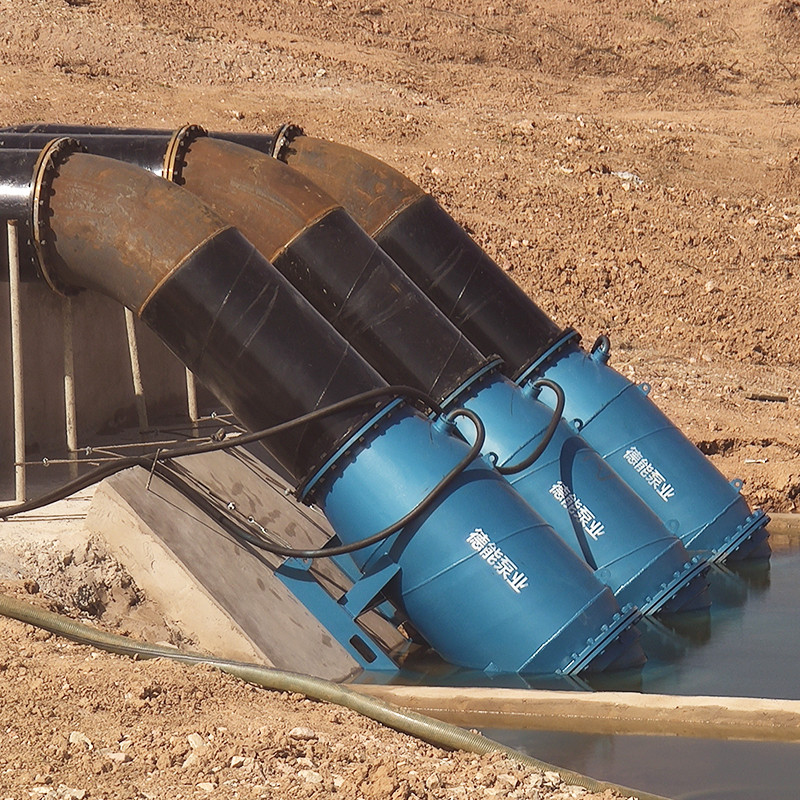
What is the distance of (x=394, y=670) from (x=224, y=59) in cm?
1605

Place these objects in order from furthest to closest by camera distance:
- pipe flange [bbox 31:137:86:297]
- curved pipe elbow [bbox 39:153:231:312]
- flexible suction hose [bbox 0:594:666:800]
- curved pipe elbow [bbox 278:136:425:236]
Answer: curved pipe elbow [bbox 278:136:425:236] → pipe flange [bbox 31:137:86:297] → curved pipe elbow [bbox 39:153:231:312] → flexible suction hose [bbox 0:594:666:800]

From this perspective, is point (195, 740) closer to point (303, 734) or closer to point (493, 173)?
point (303, 734)

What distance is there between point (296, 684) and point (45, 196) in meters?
3.04

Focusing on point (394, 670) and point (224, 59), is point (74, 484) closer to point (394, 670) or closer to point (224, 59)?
point (394, 670)

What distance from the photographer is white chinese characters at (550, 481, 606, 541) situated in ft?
23.7

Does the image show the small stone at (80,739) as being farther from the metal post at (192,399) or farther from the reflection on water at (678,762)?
the metal post at (192,399)

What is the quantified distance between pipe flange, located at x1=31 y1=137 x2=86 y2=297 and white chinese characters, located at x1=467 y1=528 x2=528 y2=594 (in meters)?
2.79

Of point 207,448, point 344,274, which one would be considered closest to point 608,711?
point 207,448

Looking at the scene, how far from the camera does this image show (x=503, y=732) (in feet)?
19.2

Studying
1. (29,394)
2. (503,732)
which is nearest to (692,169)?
(29,394)

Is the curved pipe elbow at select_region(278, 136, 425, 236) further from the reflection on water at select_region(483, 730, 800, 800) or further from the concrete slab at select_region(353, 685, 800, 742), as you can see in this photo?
the reflection on water at select_region(483, 730, 800, 800)

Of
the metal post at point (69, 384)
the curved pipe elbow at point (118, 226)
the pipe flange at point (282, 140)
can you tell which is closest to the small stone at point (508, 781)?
the curved pipe elbow at point (118, 226)

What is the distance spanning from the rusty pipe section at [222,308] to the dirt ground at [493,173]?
1.55 metres

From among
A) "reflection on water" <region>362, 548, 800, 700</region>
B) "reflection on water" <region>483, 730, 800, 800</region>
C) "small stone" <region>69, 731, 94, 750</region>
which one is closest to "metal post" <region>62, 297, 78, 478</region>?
"reflection on water" <region>362, 548, 800, 700</region>
